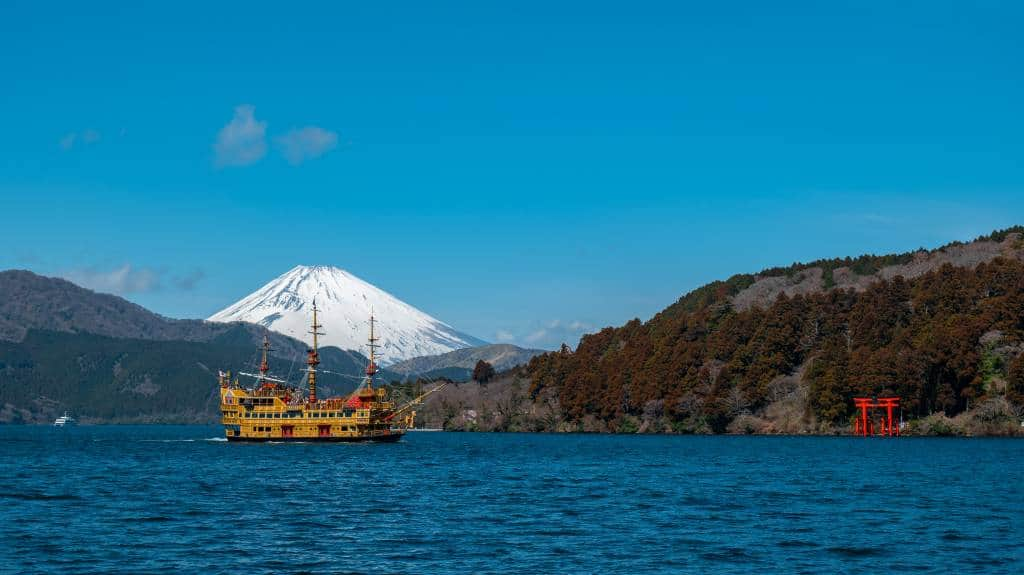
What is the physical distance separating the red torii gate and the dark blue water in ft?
181

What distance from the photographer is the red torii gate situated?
163 m

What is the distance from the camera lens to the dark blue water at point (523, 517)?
44.7 m

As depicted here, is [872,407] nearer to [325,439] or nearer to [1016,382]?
[1016,382]

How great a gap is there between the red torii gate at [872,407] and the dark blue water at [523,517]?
2177 inches

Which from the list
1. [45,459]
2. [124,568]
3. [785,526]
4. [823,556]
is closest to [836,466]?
[785,526]

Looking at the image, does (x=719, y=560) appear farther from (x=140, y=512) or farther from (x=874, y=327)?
(x=874, y=327)

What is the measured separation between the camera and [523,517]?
59.0 m

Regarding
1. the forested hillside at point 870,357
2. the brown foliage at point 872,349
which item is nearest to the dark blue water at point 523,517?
the forested hillside at point 870,357

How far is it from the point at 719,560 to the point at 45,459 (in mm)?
98389

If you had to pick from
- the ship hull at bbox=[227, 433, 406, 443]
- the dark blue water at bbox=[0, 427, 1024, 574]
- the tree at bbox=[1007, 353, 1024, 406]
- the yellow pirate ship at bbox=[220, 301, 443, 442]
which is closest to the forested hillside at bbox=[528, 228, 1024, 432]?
the tree at bbox=[1007, 353, 1024, 406]

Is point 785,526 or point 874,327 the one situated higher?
point 874,327

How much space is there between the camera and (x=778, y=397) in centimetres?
18738

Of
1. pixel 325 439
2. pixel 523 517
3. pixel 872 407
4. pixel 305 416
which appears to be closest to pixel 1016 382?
pixel 872 407

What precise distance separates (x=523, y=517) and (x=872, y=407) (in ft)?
393
